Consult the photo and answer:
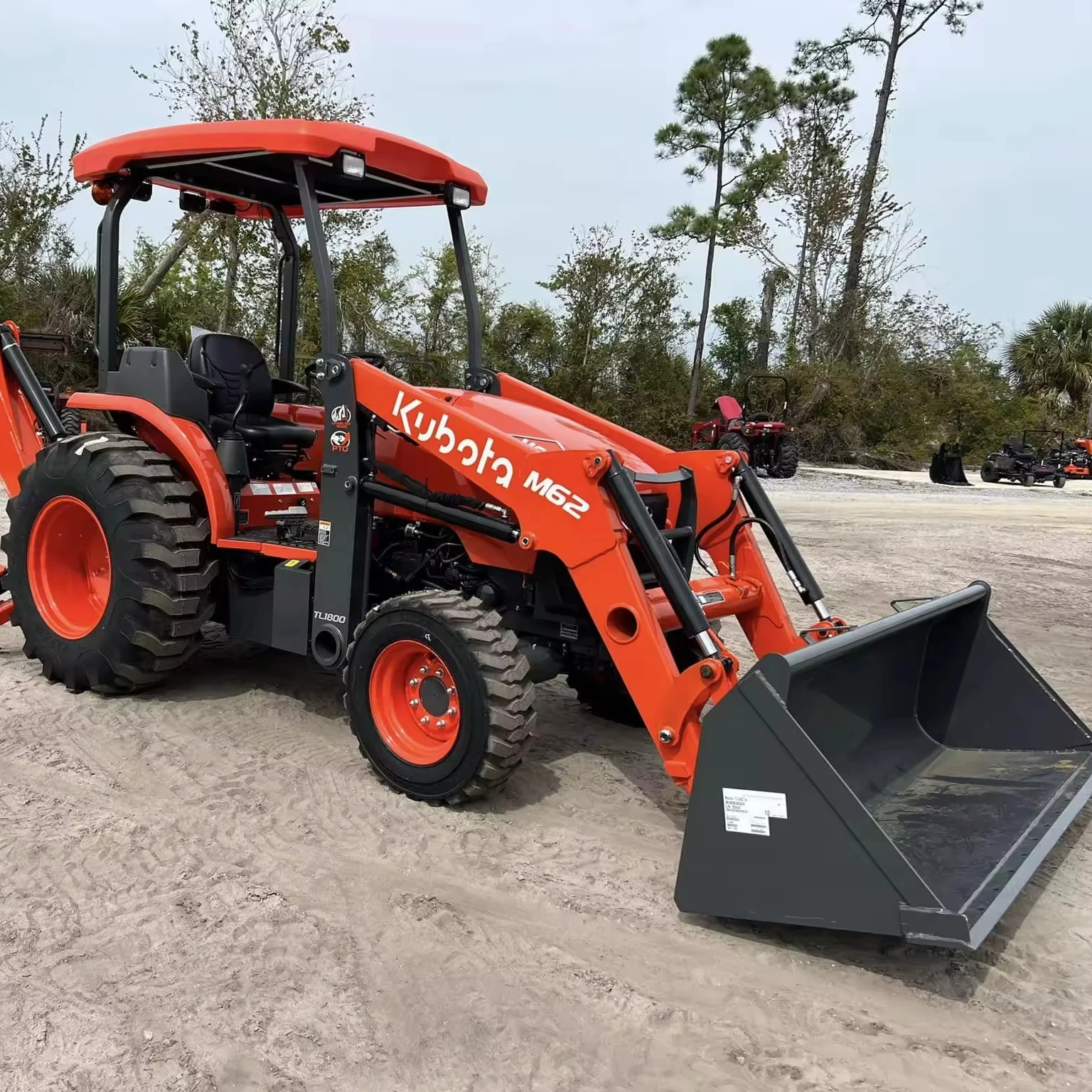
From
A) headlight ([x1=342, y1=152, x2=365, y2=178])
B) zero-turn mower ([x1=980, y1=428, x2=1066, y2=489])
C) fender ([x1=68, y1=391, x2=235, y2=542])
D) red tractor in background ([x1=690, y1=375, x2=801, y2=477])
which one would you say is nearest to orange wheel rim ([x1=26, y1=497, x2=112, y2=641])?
fender ([x1=68, y1=391, x2=235, y2=542])

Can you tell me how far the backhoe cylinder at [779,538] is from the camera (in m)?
4.26

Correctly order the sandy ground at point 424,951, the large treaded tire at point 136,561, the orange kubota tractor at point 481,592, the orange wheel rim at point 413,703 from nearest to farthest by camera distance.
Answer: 1. the sandy ground at point 424,951
2. the orange kubota tractor at point 481,592
3. the orange wheel rim at point 413,703
4. the large treaded tire at point 136,561

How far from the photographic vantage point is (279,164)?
4.44 m

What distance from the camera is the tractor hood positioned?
3.91 metres

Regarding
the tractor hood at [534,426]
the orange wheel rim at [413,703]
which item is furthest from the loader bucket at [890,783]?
the tractor hood at [534,426]

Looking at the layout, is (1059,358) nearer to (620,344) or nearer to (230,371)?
(620,344)

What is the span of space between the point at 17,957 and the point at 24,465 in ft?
11.3

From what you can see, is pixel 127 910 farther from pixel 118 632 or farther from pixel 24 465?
pixel 24 465

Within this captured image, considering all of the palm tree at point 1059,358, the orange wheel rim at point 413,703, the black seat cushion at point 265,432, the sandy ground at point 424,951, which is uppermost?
the palm tree at point 1059,358

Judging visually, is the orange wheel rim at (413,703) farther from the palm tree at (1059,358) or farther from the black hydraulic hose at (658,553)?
the palm tree at (1059,358)

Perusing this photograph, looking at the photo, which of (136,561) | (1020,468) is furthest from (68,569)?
(1020,468)

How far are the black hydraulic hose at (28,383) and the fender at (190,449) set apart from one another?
685 millimetres

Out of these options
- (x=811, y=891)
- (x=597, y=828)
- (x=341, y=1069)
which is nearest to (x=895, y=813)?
(x=811, y=891)

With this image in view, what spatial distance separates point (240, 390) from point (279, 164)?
44.3 inches
